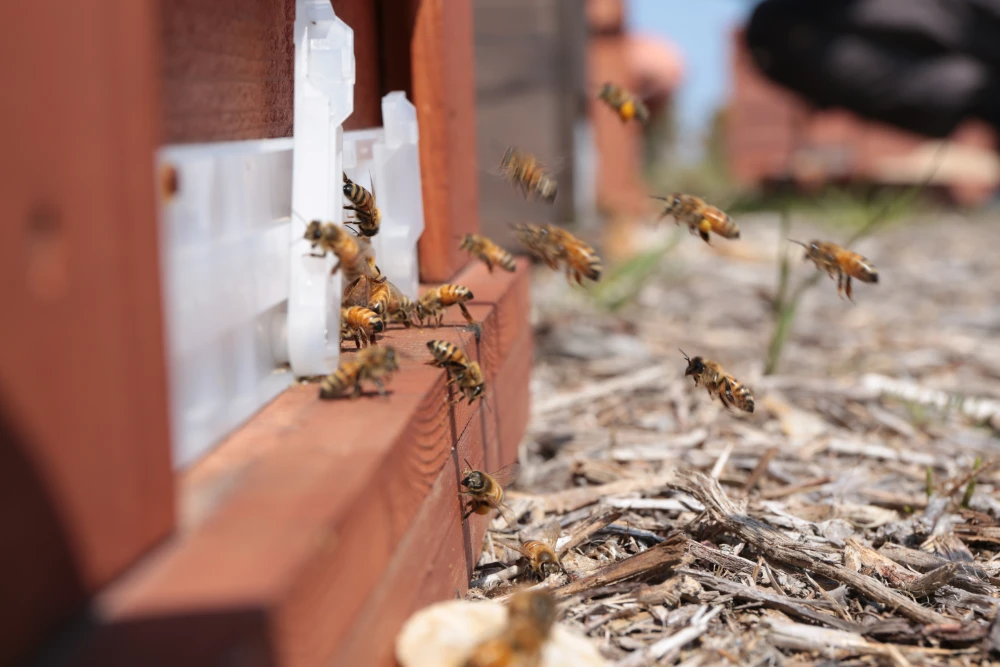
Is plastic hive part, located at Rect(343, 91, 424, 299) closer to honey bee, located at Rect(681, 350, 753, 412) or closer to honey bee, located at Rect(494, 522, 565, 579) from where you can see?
honey bee, located at Rect(494, 522, 565, 579)

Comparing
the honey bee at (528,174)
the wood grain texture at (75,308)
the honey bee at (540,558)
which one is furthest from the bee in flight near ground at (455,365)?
the honey bee at (528,174)

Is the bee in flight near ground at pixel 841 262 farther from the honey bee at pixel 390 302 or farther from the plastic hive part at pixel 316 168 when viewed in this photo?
the plastic hive part at pixel 316 168

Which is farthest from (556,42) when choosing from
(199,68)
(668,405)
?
(199,68)

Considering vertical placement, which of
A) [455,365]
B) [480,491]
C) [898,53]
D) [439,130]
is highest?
[898,53]

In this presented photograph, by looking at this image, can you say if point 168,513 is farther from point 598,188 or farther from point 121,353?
point 598,188

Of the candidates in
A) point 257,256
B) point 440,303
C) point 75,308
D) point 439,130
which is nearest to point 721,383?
point 440,303

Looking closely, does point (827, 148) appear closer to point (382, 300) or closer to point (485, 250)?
point (485, 250)

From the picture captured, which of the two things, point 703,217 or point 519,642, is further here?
point 703,217
